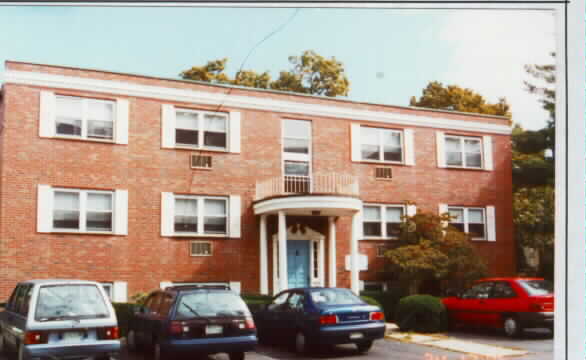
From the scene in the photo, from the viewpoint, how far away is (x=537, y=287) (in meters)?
8.61

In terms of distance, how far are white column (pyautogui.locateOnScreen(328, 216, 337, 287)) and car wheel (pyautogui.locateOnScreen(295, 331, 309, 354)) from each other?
9.31 ft

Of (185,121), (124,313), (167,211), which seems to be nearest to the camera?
(124,313)

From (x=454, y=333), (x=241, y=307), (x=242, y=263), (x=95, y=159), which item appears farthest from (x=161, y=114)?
(x=454, y=333)

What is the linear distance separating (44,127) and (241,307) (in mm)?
3981

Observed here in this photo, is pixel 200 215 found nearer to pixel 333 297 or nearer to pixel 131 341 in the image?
pixel 333 297

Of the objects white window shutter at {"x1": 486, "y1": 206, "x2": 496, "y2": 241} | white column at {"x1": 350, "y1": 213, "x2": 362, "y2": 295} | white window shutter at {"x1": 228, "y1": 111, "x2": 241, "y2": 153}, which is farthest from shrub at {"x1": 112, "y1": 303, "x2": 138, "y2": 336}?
white window shutter at {"x1": 486, "y1": 206, "x2": 496, "y2": 241}

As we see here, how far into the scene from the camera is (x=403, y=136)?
11.0m

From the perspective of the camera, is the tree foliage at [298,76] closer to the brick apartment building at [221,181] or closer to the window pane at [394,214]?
the brick apartment building at [221,181]

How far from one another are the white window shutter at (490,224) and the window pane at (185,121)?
5539 mm

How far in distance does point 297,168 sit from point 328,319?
11.5 feet

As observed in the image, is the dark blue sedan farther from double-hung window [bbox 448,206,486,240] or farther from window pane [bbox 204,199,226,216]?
double-hung window [bbox 448,206,486,240]

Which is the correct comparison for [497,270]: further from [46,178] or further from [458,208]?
[46,178]

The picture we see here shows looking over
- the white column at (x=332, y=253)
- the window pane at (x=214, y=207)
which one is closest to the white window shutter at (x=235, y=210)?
the window pane at (x=214, y=207)

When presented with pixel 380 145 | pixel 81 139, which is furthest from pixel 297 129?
pixel 81 139
